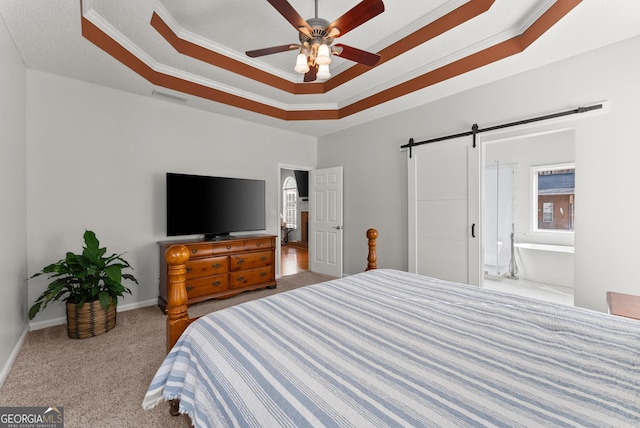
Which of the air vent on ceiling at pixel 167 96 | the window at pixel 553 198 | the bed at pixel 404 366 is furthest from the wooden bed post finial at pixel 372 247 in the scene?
the window at pixel 553 198

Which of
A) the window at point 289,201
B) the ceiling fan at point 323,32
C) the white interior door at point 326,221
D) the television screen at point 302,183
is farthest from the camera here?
the window at point 289,201

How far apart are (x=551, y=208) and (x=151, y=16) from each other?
6.21 meters

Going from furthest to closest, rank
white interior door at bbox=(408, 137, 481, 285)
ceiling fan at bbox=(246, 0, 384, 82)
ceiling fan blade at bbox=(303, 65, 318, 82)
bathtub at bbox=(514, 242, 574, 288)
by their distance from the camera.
Answer: 1. bathtub at bbox=(514, 242, 574, 288)
2. white interior door at bbox=(408, 137, 481, 285)
3. ceiling fan blade at bbox=(303, 65, 318, 82)
4. ceiling fan at bbox=(246, 0, 384, 82)

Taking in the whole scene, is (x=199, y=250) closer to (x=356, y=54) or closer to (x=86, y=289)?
(x=86, y=289)

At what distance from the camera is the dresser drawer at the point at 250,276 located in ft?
12.4

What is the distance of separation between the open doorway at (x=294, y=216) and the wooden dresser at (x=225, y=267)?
2496 millimetres

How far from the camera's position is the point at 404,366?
909mm

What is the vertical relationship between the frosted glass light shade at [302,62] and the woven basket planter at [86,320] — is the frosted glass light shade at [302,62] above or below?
above

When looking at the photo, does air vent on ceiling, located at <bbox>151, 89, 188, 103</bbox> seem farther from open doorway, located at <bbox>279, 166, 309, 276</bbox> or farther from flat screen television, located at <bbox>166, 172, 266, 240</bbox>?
open doorway, located at <bbox>279, 166, 309, 276</bbox>

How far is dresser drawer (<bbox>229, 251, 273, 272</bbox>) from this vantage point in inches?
148

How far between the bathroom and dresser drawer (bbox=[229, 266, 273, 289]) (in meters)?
3.40

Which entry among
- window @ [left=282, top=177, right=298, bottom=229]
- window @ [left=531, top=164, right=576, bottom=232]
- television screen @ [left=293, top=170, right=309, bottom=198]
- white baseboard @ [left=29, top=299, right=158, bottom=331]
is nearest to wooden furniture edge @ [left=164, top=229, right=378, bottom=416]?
white baseboard @ [left=29, top=299, right=158, bottom=331]

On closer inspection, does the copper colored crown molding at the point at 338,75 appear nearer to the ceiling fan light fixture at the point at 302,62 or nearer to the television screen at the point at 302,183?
the ceiling fan light fixture at the point at 302,62

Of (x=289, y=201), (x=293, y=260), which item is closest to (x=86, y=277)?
(x=293, y=260)
